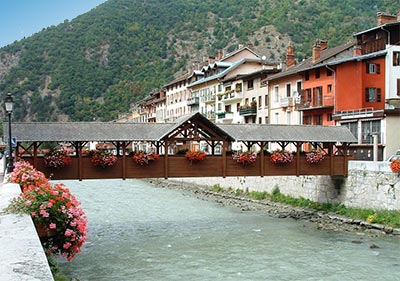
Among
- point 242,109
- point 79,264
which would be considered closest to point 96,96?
point 242,109

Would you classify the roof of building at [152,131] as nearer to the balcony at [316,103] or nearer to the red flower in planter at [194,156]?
the red flower in planter at [194,156]

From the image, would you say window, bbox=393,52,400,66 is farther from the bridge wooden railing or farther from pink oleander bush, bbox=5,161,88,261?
pink oleander bush, bbox=5,161,88,261

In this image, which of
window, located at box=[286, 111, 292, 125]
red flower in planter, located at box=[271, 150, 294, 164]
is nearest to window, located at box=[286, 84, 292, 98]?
window, located at box=[286, 111, 292, 125]

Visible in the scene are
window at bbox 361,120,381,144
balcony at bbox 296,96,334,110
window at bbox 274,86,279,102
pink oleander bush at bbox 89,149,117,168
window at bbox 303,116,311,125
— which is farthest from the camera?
window at bbox 274,86,279,102

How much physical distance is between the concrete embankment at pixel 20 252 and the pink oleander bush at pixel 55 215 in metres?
0.38

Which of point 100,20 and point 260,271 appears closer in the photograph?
point 260,271

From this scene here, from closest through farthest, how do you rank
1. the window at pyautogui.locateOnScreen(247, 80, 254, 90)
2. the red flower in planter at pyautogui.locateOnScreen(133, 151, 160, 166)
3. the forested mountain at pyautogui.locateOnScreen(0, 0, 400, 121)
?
the red flower in planter at pyautogui.locateOnScreen(133, 151, 160, 166) → the window at pyautogui.locateOnScreen(247, 80, 254, 90) → the forested mountain at pyautogui.locateOnScreen(0, 0, 400, 121)

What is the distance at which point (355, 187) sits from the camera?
80.8ft

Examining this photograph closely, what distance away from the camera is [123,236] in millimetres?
20609

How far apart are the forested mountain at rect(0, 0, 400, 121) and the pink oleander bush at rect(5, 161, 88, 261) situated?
9607 cm

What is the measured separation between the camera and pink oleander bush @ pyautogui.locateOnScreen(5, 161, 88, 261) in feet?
24.7

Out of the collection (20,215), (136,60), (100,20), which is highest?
(100,20)

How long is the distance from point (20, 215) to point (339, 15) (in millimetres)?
105735

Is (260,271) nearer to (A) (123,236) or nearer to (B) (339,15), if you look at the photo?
(A) (123,236)
